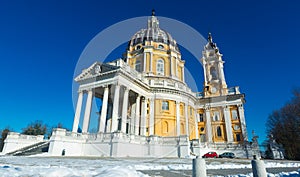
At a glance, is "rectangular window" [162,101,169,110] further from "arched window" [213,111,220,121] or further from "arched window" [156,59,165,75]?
"arched window" [213,111,220,121]

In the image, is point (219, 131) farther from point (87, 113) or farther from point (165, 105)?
point (87, 113)

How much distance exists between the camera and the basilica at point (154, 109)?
19484 mm

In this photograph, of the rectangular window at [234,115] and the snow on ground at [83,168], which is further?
the rectangular window at [234,115]

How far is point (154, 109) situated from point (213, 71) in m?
20.9

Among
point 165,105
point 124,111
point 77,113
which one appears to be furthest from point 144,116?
point 77,113

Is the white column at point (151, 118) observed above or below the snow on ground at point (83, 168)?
above

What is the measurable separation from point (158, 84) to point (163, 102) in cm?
343

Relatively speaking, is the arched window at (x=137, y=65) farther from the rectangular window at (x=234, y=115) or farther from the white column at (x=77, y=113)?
the rectangular window at (x=234, y=115)

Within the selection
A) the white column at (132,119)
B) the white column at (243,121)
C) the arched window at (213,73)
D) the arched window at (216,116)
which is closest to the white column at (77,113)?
the white column at (132,119)

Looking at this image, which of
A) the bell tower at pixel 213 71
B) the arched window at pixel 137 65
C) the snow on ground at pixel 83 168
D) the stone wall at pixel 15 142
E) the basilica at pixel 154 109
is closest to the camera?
the snow on ground at pixel 83 168

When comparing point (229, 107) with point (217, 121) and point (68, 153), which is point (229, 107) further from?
point (68, 153)

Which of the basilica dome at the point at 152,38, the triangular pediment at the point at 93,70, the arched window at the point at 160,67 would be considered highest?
the basilica dome at the point at 152,38

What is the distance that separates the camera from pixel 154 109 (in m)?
30.0

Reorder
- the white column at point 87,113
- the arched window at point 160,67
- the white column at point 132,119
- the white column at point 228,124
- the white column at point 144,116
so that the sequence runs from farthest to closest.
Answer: the arched window at point 160,67, the white column at point 228,124, the white column at point 144,116, the white column at point 132,119, the white column at point 87,113
